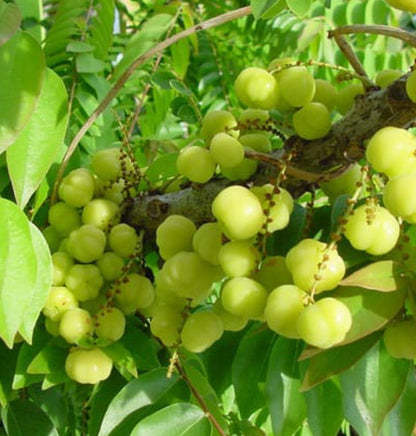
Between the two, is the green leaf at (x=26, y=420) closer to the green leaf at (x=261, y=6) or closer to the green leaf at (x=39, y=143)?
the green leaf at (x=39, y=143)

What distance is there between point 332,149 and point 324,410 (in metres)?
0.28

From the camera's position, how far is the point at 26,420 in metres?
0.86

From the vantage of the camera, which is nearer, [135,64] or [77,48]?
[135,64]

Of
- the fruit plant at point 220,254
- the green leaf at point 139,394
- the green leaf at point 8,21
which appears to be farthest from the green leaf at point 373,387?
the green leaf at point 8,21

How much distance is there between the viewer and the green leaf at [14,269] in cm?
55

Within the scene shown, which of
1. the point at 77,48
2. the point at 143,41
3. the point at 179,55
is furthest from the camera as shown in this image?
the point at 179,55

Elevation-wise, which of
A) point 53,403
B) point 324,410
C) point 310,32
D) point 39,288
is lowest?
point 53,403

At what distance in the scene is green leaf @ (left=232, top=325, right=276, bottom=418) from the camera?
81cm

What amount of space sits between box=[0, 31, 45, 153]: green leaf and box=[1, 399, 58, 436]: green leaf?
1.36ft

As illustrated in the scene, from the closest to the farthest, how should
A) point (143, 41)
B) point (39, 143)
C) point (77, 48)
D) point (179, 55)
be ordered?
1. point (39, 143)
2. point (77, 48)
3. point (143, 41)
4. point (179, 55)

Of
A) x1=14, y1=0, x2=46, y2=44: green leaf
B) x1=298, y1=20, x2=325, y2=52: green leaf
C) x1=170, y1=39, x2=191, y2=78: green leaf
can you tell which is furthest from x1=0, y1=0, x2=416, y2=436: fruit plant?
x1=298, y1=20, x2=325, y2=52: green leaf

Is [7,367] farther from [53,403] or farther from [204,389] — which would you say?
[204,389]

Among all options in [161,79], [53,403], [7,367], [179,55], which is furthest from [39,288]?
[179,55]

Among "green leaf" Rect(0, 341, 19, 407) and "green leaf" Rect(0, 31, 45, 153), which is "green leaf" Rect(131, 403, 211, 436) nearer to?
"green leaf" Rect(0, 341, 19, 407)
